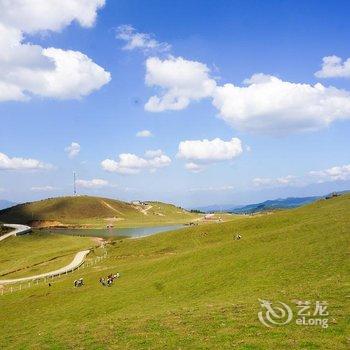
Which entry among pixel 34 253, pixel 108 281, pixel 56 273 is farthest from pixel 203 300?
pixel 34 253

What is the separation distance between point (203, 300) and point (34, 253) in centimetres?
9742

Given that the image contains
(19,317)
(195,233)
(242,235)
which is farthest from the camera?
(195,233)

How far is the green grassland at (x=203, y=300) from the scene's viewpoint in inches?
1121

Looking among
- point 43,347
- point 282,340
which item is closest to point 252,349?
point 282,340

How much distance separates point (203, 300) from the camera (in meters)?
43.3

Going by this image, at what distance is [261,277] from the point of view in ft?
155

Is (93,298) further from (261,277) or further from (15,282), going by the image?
(15,282)

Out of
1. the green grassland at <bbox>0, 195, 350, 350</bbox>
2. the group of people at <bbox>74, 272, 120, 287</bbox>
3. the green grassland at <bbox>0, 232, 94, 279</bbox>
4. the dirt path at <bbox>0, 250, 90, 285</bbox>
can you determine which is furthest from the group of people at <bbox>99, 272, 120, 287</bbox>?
the green grassland at <bbox>0, 232, 94, 279</bbox>

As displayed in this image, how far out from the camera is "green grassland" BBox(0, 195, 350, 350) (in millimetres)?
28469

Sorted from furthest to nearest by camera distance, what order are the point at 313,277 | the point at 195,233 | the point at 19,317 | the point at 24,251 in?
the point at 24,251 < the point at 195,233 < the point at 19,317 < the point at 313,277

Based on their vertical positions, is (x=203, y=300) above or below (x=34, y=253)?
above

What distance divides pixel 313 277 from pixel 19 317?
3690cm

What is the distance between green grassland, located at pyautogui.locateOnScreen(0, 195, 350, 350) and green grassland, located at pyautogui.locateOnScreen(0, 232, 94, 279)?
92.0 feet

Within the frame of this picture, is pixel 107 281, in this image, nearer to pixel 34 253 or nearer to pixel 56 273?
pixel 56 273
